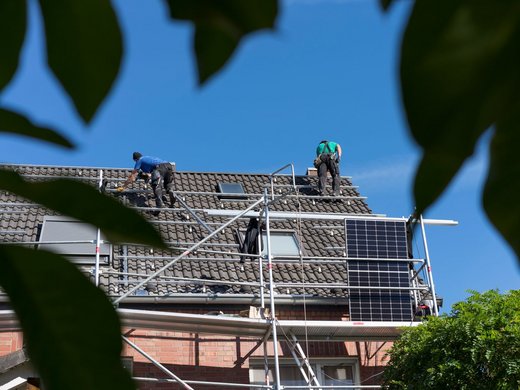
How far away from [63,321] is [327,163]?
43.9ft

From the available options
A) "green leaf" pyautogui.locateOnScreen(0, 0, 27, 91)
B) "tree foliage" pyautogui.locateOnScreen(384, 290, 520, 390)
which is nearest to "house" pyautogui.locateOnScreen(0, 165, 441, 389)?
"tree foliage" pyautogui.locateOnScreen(384, 290, 520, 390)

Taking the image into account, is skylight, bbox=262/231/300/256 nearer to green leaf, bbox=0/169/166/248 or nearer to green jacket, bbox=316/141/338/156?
green jacket, bbox=316/141/338/156

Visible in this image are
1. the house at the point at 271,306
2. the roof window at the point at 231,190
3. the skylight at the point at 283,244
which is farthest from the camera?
the roof window at the point at 231,190

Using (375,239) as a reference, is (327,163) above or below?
above

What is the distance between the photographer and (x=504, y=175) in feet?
1.06

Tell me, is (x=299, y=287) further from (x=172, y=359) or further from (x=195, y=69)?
(x=195, y=69)

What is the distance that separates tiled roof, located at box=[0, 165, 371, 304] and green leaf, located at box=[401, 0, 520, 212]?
947cm

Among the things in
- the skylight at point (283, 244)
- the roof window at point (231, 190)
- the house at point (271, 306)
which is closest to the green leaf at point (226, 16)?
the house at point (271, 306)

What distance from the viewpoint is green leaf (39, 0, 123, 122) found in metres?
0.37

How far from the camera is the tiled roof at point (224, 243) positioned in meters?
11.0

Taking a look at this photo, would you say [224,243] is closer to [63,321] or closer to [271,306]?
[271,306]

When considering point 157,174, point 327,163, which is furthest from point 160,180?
point 327,163

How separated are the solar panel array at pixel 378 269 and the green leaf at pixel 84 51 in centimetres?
1054

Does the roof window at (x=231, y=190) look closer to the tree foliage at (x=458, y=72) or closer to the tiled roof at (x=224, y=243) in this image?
the tiled roof at (x=224, y=243)
